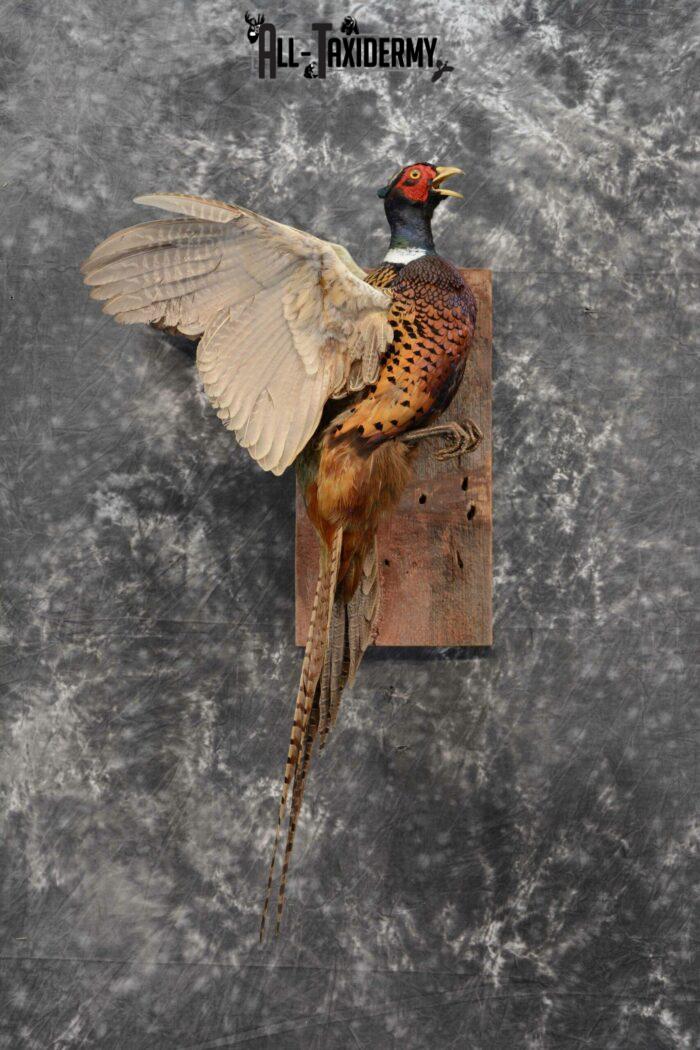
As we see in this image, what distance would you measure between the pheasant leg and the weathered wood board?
10 cm

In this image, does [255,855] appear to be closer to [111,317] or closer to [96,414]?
[96,414]

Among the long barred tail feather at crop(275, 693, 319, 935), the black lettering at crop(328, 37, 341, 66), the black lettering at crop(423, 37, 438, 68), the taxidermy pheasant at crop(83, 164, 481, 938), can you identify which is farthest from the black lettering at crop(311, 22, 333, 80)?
the long barred tail feather at crop(275, 693, 319, 935)

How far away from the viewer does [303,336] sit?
104cm

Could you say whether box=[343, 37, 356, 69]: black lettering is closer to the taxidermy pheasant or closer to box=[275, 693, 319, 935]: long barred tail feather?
the taxidermy pheasant

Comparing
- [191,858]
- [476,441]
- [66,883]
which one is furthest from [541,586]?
[66,883]

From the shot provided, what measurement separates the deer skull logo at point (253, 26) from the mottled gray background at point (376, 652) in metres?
0.01

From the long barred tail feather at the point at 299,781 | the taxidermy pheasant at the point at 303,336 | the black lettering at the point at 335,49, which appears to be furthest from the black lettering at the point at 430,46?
the long barred tail feather at the point at 299,781

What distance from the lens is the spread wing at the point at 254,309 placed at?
1021 mm

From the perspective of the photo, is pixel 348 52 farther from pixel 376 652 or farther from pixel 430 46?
pixel 376 652

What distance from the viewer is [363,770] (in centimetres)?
129

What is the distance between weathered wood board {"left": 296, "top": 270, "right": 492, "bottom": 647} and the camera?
1.24 m

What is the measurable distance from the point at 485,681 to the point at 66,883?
0.60 meters

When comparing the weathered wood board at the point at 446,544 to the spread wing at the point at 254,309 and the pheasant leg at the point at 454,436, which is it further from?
the spread wing at the point at 254,309

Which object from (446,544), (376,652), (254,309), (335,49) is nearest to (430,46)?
(335,49)
